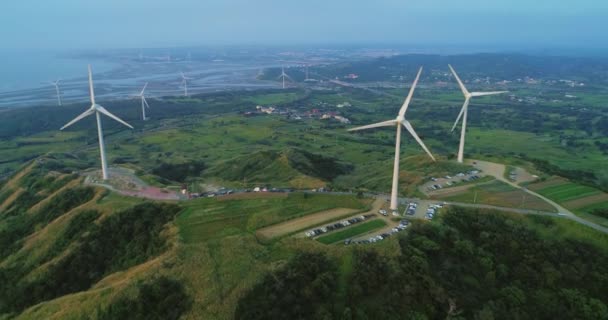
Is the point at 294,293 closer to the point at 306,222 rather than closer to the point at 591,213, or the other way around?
the point at 306,222

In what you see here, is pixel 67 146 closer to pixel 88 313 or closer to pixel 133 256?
pixel 133 256

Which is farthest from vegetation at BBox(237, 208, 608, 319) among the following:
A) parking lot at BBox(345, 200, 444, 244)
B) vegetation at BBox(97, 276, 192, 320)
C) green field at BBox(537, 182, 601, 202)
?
green field at BBox(537, 182, 601, 202)

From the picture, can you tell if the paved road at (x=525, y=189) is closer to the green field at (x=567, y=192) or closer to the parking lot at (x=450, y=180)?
the green field at (x=567, y=192)

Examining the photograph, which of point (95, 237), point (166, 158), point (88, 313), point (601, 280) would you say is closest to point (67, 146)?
point (166, 158)

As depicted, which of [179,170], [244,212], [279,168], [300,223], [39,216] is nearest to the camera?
[300,223]

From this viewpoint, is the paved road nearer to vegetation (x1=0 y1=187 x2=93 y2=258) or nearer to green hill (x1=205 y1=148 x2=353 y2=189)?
green hill (x1=205 y1=148 x2=353 y2=189)

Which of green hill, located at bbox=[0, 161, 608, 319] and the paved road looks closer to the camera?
green hill, located at bbox=[0, 161, 608, 319]

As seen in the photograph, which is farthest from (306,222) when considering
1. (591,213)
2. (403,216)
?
(591,213)
